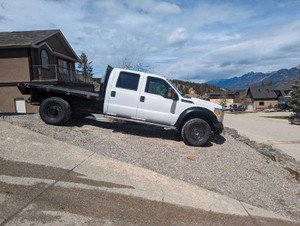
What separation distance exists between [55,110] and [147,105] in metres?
3.03

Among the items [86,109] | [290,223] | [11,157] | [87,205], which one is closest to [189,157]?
[290,223]

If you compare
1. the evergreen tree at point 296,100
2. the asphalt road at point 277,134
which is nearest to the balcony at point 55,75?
the asphalt road at point 277,134

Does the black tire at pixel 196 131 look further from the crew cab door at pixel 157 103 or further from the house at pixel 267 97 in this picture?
the house at pixel 267 97

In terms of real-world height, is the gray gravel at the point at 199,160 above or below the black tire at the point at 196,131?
below

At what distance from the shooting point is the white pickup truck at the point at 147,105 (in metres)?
6.86

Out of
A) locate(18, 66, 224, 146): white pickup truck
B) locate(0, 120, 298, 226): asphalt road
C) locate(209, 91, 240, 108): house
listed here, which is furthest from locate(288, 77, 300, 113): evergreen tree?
locate(209, 91, 240, 108): house

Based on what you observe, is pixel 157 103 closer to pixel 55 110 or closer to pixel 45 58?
pixel 55 110

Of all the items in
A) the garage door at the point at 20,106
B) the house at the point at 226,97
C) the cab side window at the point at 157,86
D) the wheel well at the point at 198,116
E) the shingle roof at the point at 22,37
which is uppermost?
the shingle roof at the point at 22,37

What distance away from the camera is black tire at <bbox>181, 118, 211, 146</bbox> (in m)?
6.80

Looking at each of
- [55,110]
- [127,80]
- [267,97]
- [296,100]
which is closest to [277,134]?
[127,80]

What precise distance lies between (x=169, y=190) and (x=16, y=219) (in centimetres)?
258

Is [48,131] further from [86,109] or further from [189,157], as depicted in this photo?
[189,157]

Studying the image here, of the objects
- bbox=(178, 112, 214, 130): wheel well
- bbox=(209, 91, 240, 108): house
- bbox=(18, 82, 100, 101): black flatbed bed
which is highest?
bbox=(18, 82, 100, 101): black flatbed bed

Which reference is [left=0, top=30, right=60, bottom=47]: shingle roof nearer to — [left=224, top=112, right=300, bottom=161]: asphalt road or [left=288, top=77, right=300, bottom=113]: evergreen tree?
[left=224, top=112, right=300, bottom=161]: asphalt road
